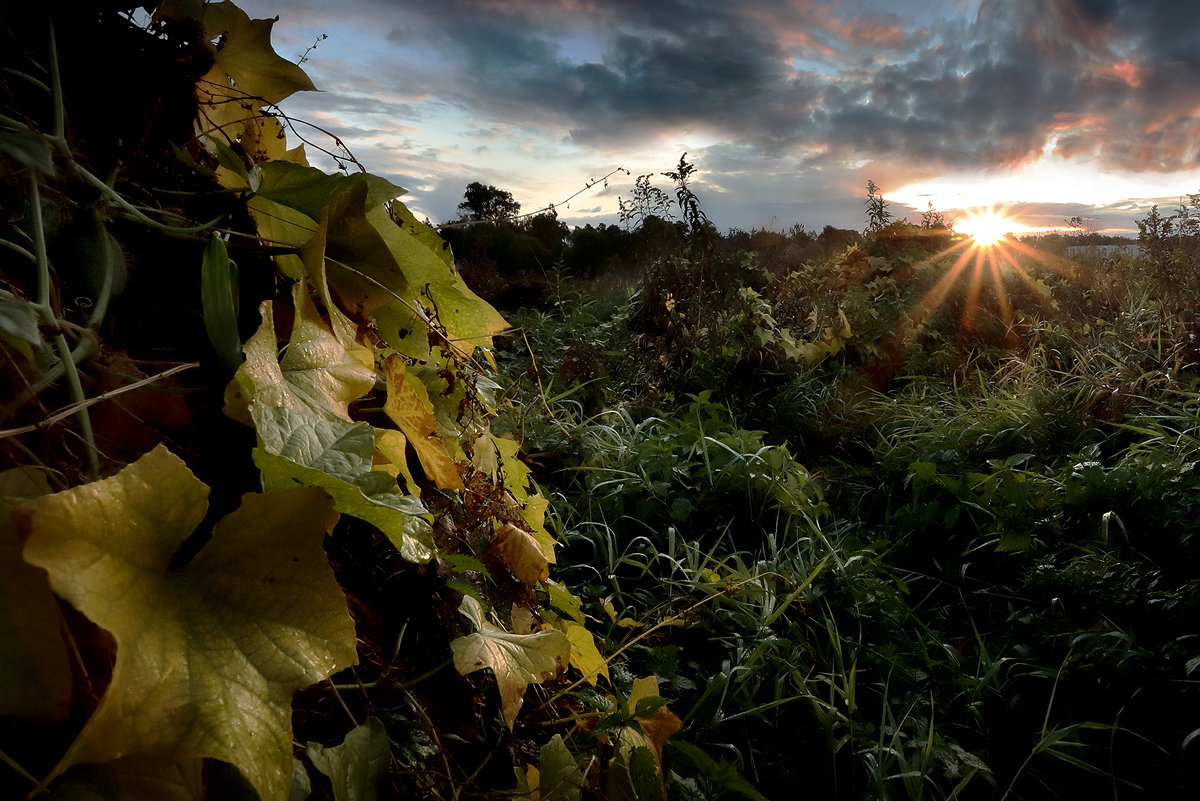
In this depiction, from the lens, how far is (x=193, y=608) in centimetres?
42

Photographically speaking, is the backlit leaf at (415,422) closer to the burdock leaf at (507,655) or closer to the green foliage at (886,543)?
the burdock leaf at (507,655)

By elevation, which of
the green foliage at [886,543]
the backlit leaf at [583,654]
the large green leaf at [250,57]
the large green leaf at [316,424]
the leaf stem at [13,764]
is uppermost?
the large green leaf at [250,57]

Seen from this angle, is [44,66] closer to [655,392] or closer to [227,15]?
[227,15]

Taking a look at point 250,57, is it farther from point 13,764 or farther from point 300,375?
point 13,764

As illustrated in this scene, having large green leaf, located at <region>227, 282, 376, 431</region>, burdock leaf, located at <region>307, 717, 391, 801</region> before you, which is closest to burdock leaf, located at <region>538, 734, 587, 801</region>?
burdock leaf, located at <region>307, 717, 391, 801</region>

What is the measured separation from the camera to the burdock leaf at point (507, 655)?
2.18 feet

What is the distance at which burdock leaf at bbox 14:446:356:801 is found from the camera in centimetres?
34

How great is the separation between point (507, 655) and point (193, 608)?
0.37 m

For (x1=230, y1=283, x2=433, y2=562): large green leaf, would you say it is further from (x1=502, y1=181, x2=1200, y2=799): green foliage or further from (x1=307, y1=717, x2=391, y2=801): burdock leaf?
(x1=502, y1=181, x2=1200, y2=799): green foliage

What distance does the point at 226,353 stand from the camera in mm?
546

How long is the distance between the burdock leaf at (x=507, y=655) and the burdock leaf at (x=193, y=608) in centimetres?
24

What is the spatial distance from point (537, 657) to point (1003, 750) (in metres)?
1.62

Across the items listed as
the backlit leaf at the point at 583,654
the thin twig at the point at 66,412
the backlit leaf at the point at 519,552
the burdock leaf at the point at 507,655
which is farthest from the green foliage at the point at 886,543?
the thin twig at the point at 66,412

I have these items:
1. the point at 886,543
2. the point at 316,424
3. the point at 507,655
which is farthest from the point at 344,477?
the point at 886,543
